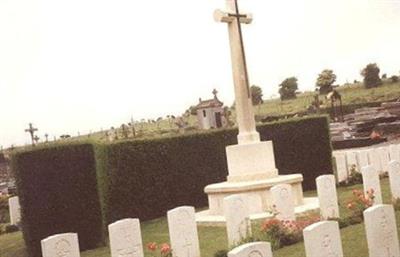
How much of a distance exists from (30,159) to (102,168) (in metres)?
3.13

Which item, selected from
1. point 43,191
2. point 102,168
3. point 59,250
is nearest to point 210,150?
point 102,168

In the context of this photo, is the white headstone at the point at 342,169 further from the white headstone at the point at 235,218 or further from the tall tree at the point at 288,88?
the tall tree at the point at 288,88

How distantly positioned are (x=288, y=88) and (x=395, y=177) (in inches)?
3029

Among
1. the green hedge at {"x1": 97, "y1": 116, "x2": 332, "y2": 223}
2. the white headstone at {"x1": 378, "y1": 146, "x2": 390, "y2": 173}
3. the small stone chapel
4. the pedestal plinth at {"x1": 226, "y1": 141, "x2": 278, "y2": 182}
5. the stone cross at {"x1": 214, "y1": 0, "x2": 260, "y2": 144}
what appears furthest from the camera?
the small stone chapel

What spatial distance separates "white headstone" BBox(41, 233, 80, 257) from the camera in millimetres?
6398

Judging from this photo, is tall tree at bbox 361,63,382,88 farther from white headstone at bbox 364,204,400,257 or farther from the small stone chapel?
white headstone at bbox 364,204,400,257

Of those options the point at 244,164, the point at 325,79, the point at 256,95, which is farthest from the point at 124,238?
the point at 256,95

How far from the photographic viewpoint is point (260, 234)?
8758 millimetres

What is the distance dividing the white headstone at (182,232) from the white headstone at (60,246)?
1.83 metres

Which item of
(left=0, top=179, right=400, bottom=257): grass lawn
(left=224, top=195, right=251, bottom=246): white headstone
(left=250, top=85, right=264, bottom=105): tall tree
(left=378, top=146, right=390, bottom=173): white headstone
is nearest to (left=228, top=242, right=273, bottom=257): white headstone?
(left=0, top=179, right=400, bottom=257): grass lawn

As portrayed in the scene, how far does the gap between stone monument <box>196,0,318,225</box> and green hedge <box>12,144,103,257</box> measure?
272 centimetres

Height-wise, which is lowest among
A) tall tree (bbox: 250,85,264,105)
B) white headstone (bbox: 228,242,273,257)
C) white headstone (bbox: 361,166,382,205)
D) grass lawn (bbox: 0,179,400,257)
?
grass lawn (bbox: 0,179,400,257)

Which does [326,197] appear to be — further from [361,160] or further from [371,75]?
[371,75]

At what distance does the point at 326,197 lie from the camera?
10000 mm
